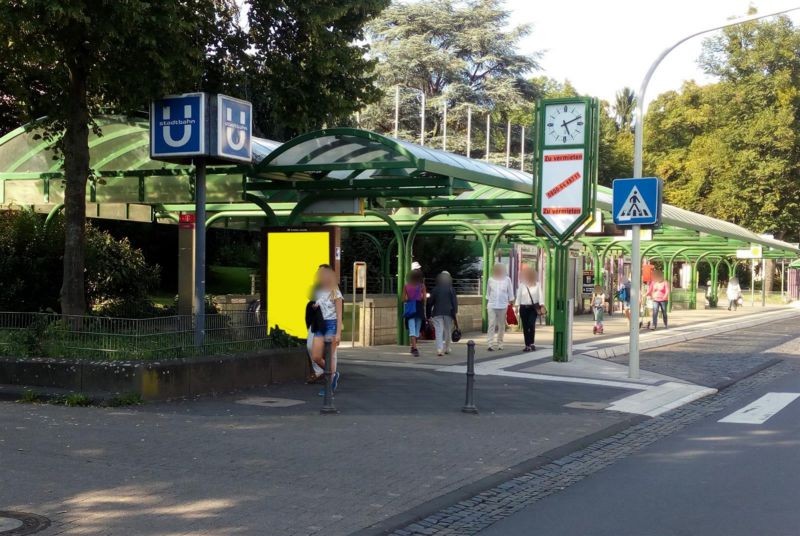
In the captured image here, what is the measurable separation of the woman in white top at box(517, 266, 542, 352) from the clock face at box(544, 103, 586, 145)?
9.60ft

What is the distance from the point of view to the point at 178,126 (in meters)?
12.9

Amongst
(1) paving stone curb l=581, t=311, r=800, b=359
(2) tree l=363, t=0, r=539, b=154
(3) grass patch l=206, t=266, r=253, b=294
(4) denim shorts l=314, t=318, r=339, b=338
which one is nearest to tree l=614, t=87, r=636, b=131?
(2) tree l=363, t=0, r=539, b=154

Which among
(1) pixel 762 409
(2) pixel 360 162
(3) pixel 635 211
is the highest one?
(2) pixel 360 162

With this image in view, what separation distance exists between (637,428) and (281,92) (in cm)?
827

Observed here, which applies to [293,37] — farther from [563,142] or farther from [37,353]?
[37,353]

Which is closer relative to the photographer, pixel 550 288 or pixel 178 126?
pixel 178 126

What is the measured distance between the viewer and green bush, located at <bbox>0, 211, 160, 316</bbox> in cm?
1647

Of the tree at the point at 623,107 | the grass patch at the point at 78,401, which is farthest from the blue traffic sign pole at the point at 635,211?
the tree at the point at 623,107

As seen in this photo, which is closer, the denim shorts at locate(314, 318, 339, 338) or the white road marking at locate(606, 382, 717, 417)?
the denim shorts at locate(314, 318, 339, 338)

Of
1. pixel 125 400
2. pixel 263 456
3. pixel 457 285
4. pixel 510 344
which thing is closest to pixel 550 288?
pixel 457 285

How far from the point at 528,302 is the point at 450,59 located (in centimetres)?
3071

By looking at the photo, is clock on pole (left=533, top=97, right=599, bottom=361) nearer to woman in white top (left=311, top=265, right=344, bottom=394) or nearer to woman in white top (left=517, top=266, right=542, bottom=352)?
woman in white top (left=517, top=266, right=542, bottom=352)

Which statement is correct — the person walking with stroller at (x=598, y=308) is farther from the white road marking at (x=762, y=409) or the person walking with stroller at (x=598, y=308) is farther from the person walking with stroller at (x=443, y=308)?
the white road marking at (x=762, y=409)

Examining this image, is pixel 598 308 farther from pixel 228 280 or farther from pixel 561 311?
pixel 228 280
